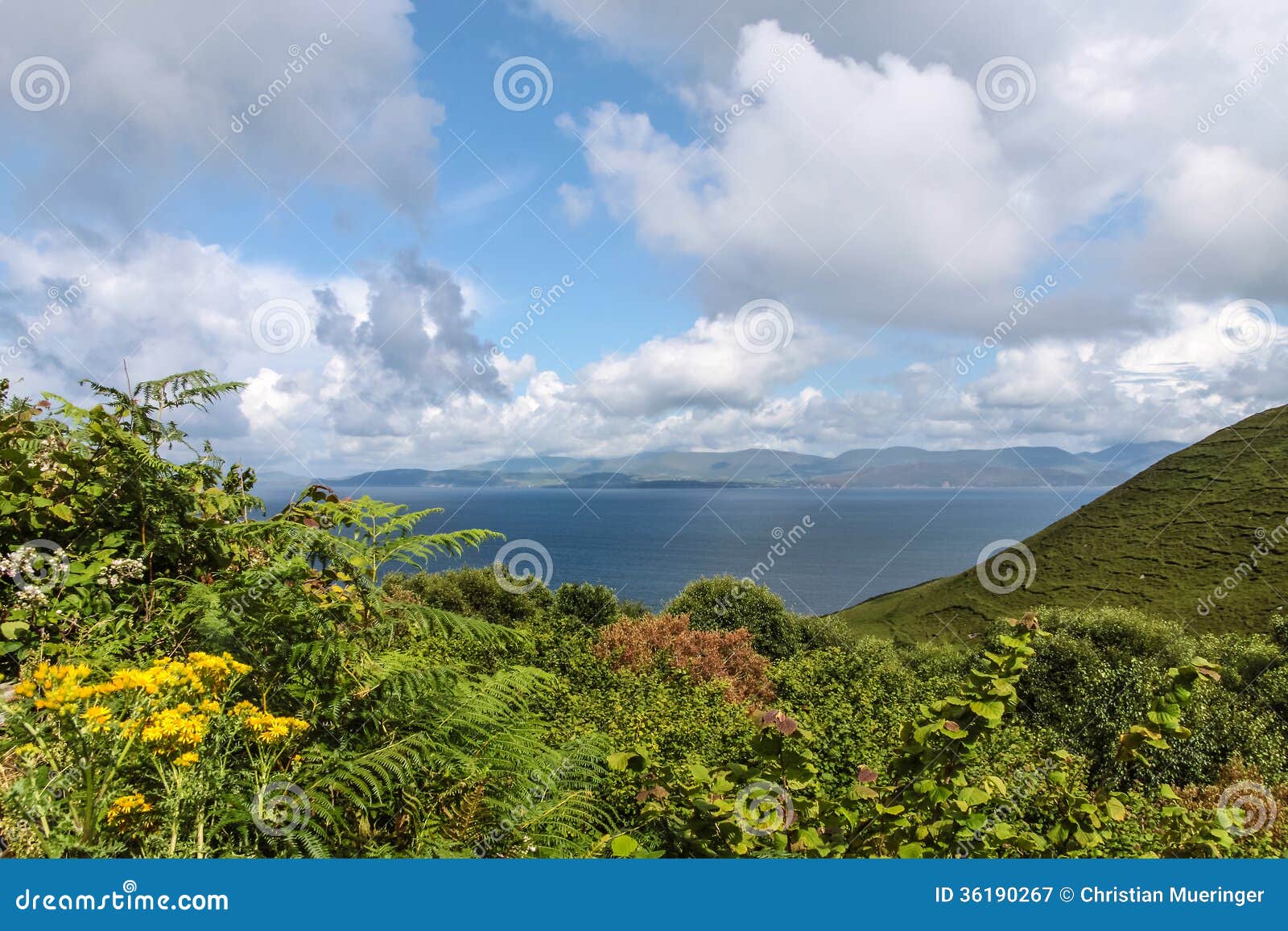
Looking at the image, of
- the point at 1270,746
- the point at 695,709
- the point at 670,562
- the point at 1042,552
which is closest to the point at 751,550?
the point at 670,562

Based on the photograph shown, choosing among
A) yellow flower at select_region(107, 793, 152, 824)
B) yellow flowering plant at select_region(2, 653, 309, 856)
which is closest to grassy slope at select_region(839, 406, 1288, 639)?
yellow flowering plant at select_region(2, 653, 309, 856)

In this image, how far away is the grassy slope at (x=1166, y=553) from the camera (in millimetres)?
34531

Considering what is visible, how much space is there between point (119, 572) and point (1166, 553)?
52.1 m

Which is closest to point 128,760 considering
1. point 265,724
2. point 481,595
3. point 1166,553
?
point 265,724

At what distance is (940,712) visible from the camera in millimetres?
2449

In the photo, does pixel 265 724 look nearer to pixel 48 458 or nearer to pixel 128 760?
pixel 128 760

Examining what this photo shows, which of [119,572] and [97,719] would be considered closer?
[97,719]

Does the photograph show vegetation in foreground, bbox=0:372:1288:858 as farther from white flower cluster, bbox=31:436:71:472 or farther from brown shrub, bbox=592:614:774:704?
brown shrub, bbox=592:614:774:704

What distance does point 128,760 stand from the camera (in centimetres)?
168

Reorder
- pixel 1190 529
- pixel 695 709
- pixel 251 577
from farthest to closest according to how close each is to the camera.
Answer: pixel 1190 529, pixel 695 709, pixel 251 577

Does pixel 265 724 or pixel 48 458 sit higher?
pixel 48 458

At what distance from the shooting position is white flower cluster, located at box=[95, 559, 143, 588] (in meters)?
2.88

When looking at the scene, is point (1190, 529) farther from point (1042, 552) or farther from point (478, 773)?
point (478, 773)

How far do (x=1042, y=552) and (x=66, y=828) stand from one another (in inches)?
2197
